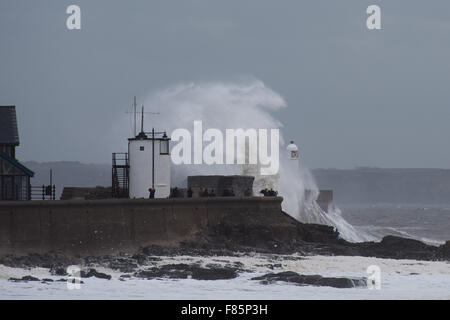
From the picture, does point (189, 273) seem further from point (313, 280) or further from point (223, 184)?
point (223, 184)

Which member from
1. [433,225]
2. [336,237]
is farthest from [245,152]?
[433,225]

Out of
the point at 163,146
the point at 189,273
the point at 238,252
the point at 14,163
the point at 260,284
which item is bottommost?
the point at 260,284

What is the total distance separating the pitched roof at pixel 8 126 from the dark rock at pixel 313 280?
1054 centimetres

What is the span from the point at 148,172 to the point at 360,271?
22.2 feet

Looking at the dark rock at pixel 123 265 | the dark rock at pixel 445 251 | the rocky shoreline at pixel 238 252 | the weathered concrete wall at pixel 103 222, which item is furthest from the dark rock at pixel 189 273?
the dark rock at pixel 445 251

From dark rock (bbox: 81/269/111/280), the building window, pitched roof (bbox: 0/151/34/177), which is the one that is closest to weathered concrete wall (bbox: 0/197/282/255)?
dark rock (bbox: 81/269/111/280)

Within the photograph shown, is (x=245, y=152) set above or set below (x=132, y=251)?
above

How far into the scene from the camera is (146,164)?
112 ft

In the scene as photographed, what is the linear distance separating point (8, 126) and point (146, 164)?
514 centimetres

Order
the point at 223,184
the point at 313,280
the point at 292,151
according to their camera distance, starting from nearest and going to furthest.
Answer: the point at 313,280 → the point at 223,184 → the point at 292,151

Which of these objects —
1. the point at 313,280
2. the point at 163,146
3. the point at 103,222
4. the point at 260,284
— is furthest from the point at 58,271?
the point at 163,146
